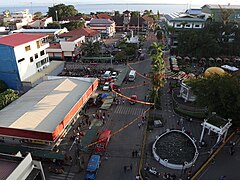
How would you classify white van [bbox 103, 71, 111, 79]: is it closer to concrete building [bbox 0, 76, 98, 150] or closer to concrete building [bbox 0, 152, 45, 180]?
concrete building [bbox 0, 76, 98, 150]

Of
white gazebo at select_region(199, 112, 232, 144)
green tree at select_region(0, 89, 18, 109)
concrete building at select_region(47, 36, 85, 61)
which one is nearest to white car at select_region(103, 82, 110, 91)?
green tree at select_region(0, 89, 18, 109)

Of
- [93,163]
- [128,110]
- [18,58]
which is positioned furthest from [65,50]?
[93,163]

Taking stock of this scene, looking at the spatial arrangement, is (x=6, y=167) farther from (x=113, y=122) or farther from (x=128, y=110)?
(x=128, y=110)

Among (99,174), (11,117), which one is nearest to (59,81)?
(11,117)

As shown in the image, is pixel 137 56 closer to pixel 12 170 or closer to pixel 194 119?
pixel 194 119

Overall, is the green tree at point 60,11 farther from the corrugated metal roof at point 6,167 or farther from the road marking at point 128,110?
the corrugated metal roof at point 6,167

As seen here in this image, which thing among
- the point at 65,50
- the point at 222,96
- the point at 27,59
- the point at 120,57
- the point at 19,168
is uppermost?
the point at 19,168

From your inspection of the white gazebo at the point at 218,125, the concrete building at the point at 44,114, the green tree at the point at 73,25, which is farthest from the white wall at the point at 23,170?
the green tree at the point at 73,25
